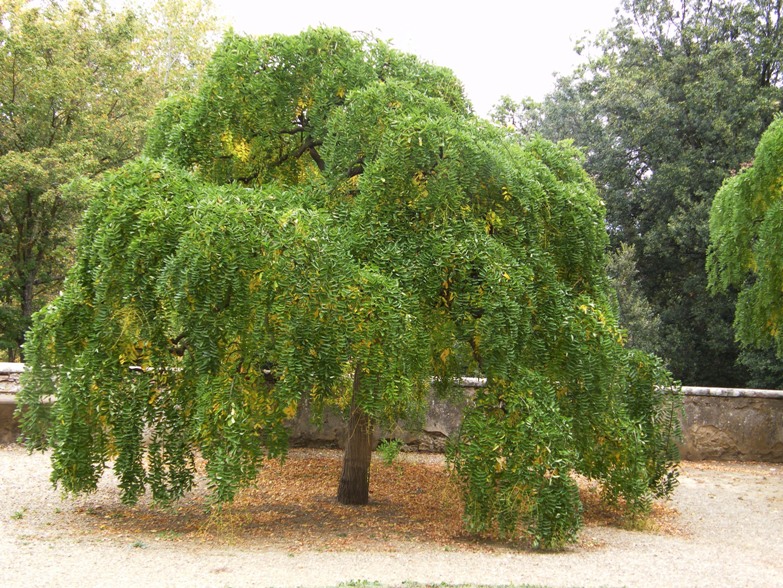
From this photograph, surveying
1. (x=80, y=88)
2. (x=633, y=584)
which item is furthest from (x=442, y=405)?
(x=80, y=88)

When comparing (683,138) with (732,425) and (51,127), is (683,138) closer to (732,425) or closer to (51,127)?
(732,425)

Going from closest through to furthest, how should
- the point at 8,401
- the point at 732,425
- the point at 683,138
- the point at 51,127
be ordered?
the point at 8,401
the point at 732,425
the point at 51,127
the point at 683,138

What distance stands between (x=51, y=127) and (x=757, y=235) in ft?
47.5

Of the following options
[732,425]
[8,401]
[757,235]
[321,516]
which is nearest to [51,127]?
[8,401]

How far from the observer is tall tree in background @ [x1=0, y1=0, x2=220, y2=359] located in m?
17.0

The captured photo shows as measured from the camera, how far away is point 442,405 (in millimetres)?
11953

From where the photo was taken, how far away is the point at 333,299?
222 inches

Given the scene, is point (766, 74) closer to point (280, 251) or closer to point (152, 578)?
point (280, 251)

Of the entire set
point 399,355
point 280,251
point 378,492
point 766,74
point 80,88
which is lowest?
point 378,492

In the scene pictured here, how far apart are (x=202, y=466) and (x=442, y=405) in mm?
3570

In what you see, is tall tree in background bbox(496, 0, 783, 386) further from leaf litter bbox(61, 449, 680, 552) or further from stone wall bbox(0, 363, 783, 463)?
leaf litter bbox(61, 449, 680, 552)

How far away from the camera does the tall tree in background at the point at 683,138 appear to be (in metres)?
19.2

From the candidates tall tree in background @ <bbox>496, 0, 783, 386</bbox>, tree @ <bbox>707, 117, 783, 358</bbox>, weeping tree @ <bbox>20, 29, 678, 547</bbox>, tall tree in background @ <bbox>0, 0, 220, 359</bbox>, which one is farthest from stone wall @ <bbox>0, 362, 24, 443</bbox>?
tall tree in background @ <bbox>496, 0, 783, 386</bbox>

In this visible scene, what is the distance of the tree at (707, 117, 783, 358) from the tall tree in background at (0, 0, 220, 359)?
40.0 ft
